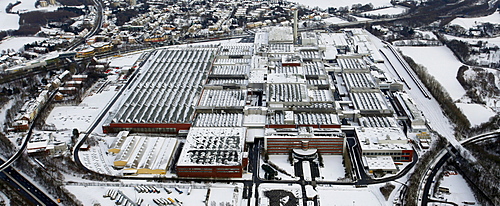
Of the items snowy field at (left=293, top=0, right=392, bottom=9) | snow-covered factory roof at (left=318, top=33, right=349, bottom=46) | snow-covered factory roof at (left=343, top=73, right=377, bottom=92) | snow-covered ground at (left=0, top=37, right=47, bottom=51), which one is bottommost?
snow-covered factory roof at (left=343, top=73, right=377, bottom=92)

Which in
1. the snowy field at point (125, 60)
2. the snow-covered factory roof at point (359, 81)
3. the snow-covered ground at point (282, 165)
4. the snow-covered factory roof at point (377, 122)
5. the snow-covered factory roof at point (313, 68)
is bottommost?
the snow-covered ground at point (282, 165)

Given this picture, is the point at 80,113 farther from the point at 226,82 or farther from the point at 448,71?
the point at 448,71

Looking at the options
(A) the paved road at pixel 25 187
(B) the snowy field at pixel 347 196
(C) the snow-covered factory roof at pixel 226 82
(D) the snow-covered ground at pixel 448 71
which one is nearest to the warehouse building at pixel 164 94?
(C) the snow-covered factory roof at pixel 226 82

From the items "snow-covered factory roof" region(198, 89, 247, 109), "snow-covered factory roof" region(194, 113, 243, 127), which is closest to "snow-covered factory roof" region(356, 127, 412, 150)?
"snow-covered factory roof" region(194, 113, 243, 127)

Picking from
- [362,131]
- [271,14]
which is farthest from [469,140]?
[271,14]

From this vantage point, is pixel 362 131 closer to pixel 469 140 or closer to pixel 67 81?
pixel 469 140

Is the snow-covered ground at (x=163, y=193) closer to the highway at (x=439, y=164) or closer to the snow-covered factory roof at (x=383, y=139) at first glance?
the snow-covered factory roof at (x=383, y=139)

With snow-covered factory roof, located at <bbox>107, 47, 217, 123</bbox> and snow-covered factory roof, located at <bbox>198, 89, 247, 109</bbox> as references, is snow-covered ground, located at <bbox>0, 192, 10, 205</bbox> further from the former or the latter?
snow-covered factory roof, located at <bbox>198, 89, 247, 109</bbox>
